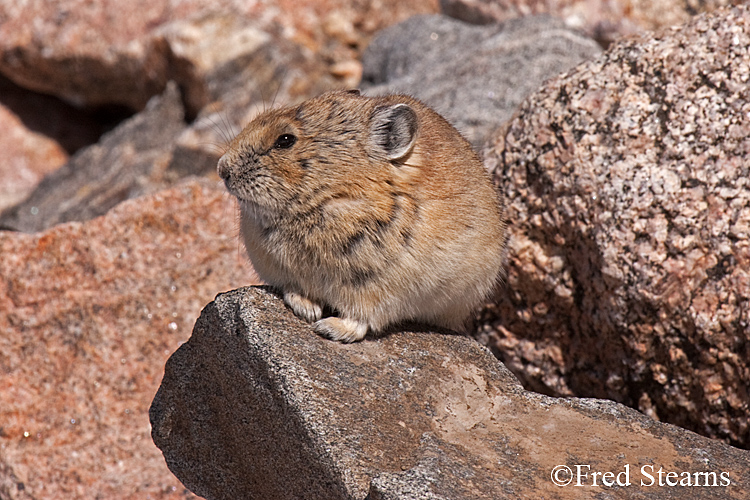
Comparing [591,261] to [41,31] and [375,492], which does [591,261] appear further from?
[41,31]

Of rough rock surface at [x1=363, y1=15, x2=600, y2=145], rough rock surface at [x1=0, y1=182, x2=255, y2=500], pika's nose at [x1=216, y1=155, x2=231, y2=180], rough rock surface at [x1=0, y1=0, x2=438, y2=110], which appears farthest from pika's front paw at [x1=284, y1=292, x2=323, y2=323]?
Result: rough rock surface at [x1=0, y1=0, x2=438, y2=110]

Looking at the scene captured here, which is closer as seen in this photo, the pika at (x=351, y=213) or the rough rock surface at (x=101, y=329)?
the pika at (x=351, y=213)

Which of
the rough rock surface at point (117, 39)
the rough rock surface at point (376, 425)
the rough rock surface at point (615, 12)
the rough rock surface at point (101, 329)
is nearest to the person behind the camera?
the rough rock surface at point (376, 425)

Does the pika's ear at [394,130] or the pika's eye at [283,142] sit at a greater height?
the pika's ear at [394,130]

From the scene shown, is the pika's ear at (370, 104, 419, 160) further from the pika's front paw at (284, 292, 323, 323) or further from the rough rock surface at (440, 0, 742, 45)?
the rough rock surface at (440, 0, 742, 45)

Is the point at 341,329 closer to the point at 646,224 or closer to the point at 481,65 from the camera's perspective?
the point at 646,224

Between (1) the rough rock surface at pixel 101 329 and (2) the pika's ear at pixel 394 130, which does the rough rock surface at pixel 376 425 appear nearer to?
(2) the pika's ear at pixel 394 130

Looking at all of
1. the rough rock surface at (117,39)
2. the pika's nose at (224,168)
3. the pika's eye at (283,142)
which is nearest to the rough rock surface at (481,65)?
the rough rock surface at (117,39)
